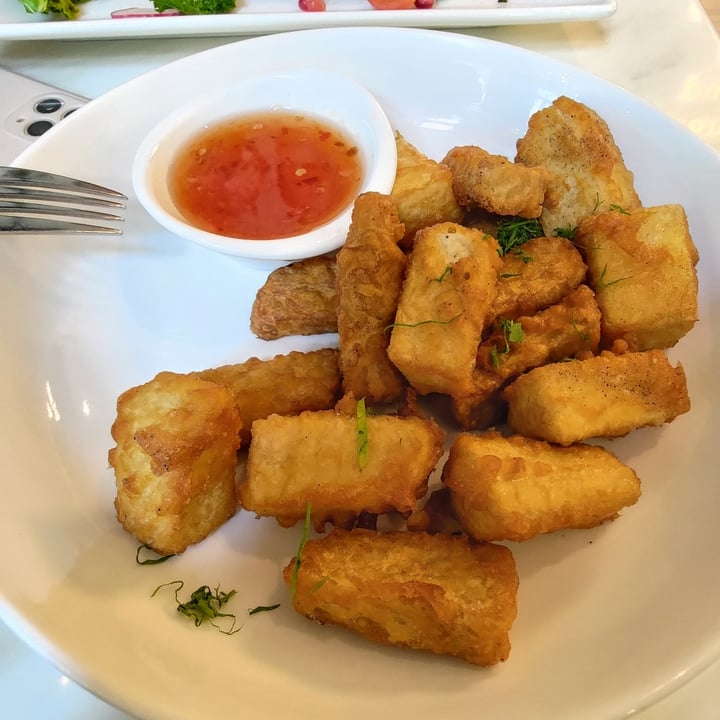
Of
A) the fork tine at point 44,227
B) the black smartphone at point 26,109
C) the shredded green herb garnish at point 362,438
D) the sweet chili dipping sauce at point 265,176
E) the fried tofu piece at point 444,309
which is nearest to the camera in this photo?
the shredded green herb garnish at point 362,438

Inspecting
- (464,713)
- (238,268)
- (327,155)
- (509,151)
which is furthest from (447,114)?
(464,713)

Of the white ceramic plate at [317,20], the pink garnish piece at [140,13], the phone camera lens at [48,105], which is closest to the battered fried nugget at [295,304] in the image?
the white ceramic plate at [317,20]

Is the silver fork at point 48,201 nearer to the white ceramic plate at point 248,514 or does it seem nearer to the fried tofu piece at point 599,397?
the white ceramic plate at point 248,514

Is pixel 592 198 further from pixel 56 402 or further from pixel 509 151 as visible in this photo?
pixel 56 402

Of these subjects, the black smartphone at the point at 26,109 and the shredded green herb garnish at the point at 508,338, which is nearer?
the shredded green herb garnish at the point at 508,338

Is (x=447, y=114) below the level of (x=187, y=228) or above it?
above

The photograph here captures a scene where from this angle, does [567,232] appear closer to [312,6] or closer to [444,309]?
[444,309]
